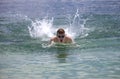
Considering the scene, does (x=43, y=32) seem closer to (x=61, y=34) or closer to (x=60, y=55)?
(x=61, y=34)

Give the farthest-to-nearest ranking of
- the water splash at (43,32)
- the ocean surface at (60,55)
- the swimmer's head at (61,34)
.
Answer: the water splash at (43,32) < the swimmer's head at (61,34) < the ocean surface at (60,55)

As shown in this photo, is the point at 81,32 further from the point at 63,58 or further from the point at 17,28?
the point at 63,58

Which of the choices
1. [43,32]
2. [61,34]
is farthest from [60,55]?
[43,32]

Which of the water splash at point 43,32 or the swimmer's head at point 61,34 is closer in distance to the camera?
the swimmer's head at point 61,34

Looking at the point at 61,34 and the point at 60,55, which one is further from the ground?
the point at 61,34

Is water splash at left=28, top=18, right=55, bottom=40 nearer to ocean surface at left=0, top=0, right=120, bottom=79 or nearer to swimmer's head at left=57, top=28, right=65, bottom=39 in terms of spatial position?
ocean surface at left=0, top=0, right=120, bottom=79

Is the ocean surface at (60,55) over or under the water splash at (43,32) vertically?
under

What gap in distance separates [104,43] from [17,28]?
7.10 m

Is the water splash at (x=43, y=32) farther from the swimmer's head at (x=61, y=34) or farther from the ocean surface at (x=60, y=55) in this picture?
the swimmer's head at (x=61, y=34)

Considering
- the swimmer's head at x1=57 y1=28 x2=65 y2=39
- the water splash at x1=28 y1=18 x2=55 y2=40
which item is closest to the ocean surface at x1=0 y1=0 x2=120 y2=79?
the water splash at x1=28 y1=18 x2=55 y2=40

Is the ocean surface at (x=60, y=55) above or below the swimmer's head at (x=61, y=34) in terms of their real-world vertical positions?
below

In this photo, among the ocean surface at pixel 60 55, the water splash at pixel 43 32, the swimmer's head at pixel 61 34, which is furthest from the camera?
the water splash at pixel 43 32

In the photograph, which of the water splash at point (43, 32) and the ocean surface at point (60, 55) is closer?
the ocean surface at point (60, 55)

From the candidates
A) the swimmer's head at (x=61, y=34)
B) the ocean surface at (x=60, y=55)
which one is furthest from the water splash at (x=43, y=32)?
the swimmer's head at (x=61, y=34)
